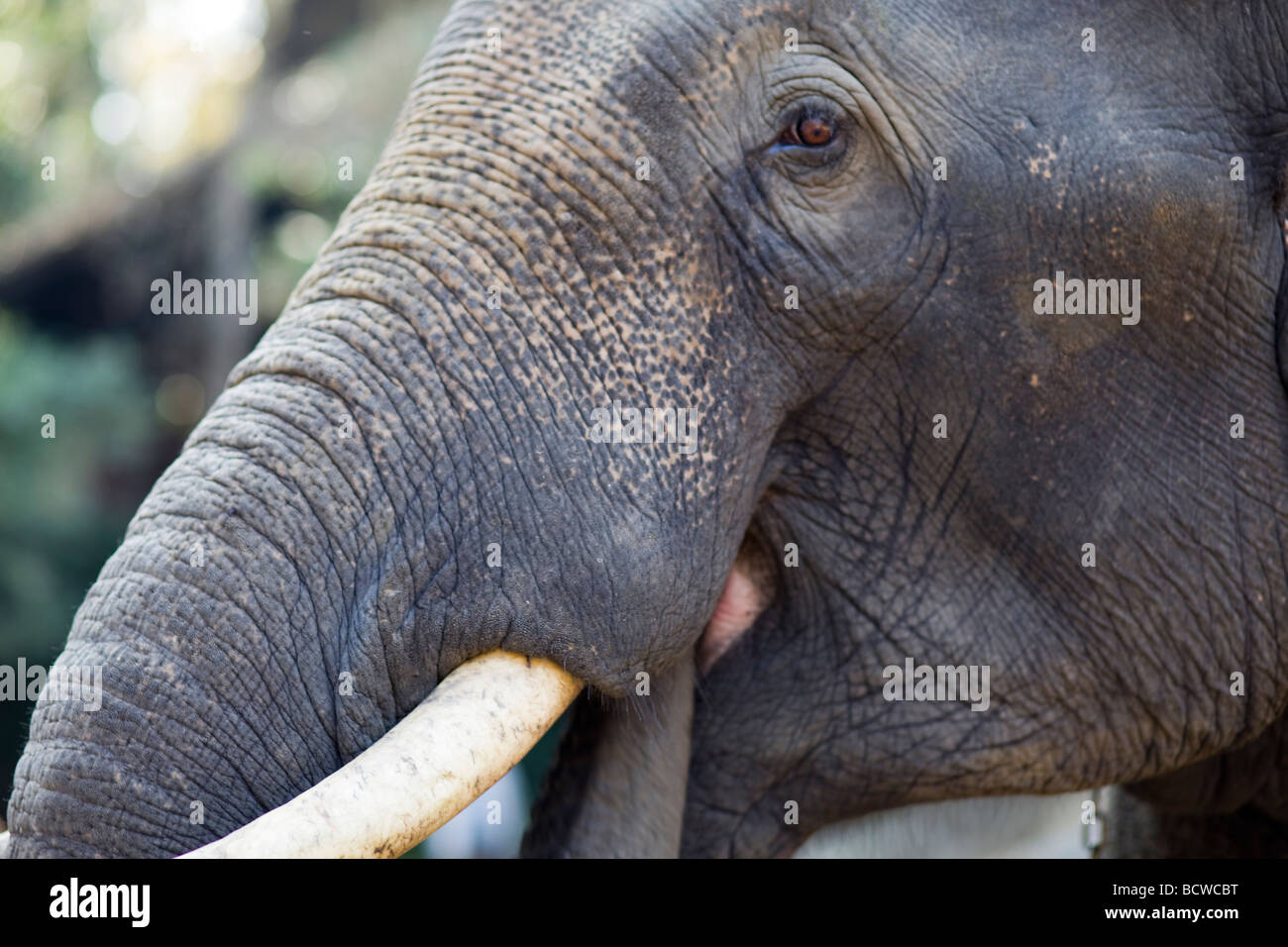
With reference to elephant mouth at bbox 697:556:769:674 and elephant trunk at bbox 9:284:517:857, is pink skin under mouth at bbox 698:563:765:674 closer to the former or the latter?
elephant mouth at bbox 697:556:769:674

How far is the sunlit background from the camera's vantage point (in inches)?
364

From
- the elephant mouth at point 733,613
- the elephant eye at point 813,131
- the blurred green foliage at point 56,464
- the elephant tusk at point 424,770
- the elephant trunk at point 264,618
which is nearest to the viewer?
the elephant tusk at point 424,770

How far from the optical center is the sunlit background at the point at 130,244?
924cm

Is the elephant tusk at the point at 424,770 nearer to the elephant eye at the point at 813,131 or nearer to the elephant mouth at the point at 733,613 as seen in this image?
the elephant mouth at the point at 733,613

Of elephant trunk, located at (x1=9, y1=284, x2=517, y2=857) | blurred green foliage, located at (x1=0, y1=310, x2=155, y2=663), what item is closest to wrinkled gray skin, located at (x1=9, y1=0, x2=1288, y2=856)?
elephant trunk, located at (x1=9, y1=284, x2=517, y2=857)

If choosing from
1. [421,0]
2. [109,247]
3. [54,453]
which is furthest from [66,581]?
[421,0]

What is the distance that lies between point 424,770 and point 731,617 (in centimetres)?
77

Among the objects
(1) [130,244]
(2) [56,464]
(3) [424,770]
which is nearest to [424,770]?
(3) [424,770]

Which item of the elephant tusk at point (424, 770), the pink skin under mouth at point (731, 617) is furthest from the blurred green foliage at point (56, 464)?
the elephant tusk at point (424, 770)

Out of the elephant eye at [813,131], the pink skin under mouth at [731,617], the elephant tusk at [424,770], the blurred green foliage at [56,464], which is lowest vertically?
the elephant tusk at [424,770]

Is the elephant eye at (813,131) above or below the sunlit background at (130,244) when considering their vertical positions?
below

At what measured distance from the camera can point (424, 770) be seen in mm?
1699
